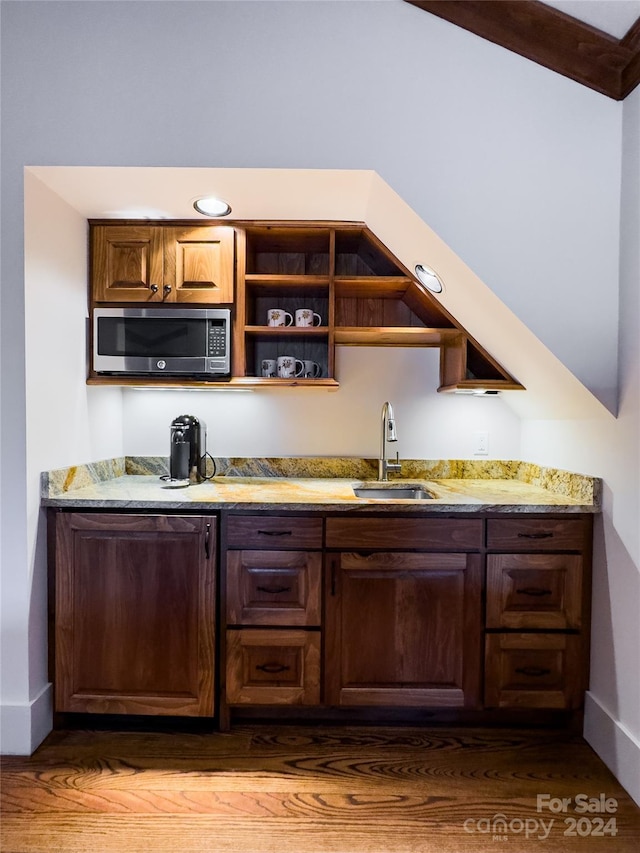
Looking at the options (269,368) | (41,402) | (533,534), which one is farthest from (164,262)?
(533,534)

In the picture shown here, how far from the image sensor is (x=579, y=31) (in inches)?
64.7

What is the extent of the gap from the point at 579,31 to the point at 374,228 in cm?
91

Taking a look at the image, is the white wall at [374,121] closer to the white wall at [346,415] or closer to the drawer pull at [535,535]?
the drawer pull at [535,535]

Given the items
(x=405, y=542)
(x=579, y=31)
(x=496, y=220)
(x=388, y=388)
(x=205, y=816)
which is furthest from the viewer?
(x=388, y=388)

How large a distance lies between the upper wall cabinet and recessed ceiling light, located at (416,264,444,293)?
2.64 ft

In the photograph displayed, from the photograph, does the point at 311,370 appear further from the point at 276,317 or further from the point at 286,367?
the point at 276,317

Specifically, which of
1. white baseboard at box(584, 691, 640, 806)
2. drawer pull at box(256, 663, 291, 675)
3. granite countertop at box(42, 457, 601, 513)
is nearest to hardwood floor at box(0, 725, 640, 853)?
white baseboard at box(584, 691, 640, 806)

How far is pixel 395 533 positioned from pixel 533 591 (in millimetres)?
566

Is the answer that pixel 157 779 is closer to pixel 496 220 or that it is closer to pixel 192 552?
pixel 192 552

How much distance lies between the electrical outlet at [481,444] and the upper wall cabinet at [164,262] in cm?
139

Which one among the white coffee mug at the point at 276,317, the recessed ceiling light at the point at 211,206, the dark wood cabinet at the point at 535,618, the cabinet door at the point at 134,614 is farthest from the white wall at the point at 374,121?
the cabinet door at the point at 134,614

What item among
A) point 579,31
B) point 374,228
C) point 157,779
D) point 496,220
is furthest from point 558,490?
point 157,779

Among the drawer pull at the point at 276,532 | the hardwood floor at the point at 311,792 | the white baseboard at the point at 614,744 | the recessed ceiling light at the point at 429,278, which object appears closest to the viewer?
the hardwood floor at the point at 311,792

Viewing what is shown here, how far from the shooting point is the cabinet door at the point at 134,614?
1.88m
